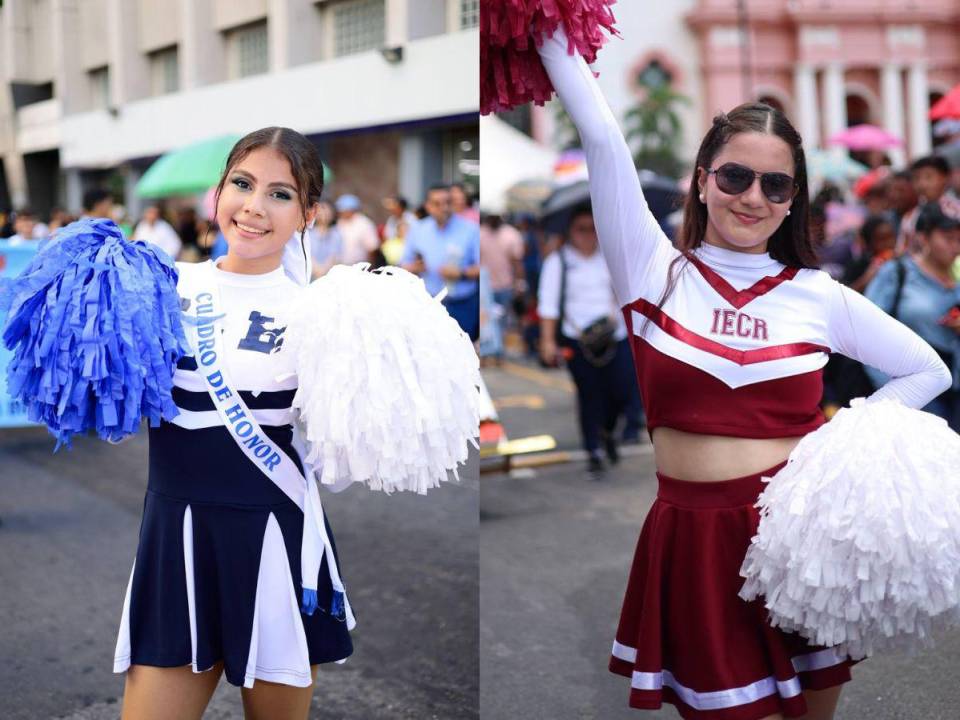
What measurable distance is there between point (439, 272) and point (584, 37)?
6460mm

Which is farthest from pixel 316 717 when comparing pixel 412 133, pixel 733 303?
pixel 412 133

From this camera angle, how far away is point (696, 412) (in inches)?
96.0

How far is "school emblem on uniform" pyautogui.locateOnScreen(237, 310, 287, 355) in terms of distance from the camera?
2311 mm

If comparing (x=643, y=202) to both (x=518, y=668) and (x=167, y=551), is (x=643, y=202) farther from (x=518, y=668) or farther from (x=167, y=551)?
(x=518, y=668)

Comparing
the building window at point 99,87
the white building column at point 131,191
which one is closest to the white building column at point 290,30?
the building window at point 99,87

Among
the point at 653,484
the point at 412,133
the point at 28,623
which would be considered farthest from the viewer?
the point at 412,133

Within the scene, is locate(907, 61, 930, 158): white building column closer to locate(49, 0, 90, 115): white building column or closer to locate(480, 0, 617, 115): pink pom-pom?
locate(49, 0, 90, 115): white building column

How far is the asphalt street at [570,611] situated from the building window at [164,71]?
9.19 feet

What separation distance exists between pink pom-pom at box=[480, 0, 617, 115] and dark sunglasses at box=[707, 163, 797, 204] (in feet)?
1.26

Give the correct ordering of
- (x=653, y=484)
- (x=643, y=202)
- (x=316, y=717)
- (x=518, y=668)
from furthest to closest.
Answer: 1. (x=653, y=484)
2. (x=518, y=668)
3. (x=316, y=717)
4. (x=643, y=202)

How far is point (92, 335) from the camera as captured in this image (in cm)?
208

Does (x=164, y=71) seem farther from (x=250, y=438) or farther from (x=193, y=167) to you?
(x=193, y=167)

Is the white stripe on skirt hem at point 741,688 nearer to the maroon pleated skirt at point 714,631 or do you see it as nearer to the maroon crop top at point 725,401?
the maroon pleated skirt at point 714,631

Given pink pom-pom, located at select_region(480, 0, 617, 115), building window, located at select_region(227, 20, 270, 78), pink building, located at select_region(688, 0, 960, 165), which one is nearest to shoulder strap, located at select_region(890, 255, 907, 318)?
pink pom-pom, located at select_region(480, 0, 617, 115)
